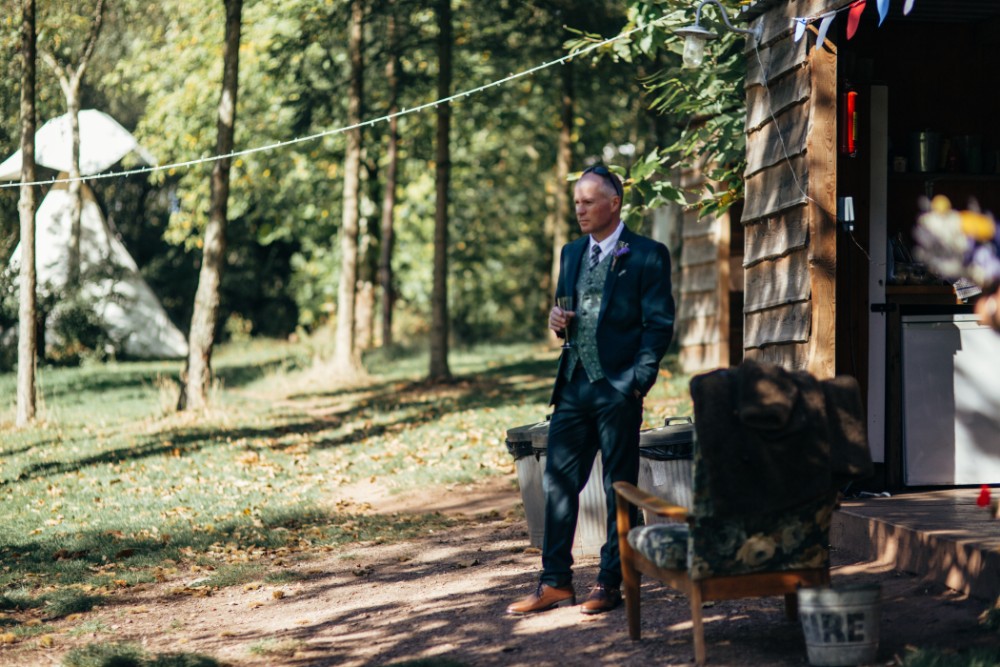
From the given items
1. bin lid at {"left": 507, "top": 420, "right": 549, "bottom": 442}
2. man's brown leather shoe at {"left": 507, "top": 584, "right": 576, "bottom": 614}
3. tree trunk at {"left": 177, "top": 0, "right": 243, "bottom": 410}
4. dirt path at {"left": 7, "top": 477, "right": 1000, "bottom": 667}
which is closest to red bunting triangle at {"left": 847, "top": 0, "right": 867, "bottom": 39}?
bin lid at {"left": 507, "top": 420, "right": 549, "bottom": 442}

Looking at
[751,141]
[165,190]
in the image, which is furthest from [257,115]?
[751,141]

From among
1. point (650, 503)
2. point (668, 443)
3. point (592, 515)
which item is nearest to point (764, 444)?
point (650, 503)

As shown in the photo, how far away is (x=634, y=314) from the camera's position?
608 cm

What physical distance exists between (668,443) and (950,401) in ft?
7.45

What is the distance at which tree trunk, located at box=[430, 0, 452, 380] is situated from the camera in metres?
19.8

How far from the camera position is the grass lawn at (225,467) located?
888 cm

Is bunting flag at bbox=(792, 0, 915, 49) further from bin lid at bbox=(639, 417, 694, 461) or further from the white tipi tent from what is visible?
the white tipi tent

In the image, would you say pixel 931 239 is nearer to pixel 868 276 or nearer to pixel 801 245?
pixel 801 245

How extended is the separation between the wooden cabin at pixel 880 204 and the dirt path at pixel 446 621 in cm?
166

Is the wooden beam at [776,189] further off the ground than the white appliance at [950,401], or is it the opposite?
the wooden beam at [776,189]

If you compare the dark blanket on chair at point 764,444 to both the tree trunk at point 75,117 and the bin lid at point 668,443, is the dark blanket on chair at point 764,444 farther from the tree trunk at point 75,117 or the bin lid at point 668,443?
the tree trunk at point 75,117

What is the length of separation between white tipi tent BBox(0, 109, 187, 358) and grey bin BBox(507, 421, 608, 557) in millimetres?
23644

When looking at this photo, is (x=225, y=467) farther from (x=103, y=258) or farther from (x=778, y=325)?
(x=103, y=258)

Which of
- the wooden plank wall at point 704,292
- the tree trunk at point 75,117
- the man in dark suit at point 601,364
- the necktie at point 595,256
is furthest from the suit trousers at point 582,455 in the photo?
the tree trunk at point 75,117
